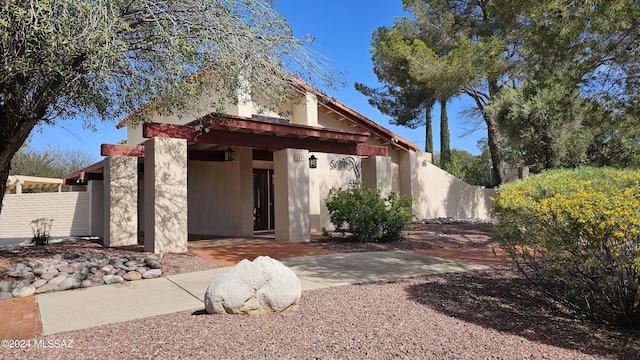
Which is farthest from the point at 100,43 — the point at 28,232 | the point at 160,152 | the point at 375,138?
the point at 28,232

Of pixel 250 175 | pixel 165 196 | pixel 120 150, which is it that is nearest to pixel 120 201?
pixel 120 150

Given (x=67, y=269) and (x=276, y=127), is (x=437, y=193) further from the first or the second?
(x=67, y=269)

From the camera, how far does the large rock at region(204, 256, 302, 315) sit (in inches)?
181

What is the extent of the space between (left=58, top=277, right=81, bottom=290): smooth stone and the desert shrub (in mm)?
6058

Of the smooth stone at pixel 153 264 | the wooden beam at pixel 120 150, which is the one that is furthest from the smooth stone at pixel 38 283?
the wooden beam at pixel 120 150

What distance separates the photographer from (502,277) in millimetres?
6562

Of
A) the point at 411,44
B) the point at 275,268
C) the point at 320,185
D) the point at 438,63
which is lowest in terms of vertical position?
the point at 275,268

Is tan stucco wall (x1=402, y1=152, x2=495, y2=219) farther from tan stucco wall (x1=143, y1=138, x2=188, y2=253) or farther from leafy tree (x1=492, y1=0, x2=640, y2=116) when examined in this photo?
tan stucco wall (x1=143, y1=138, x2=188, y2=253)

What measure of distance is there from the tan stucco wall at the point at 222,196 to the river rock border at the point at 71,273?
5.54m

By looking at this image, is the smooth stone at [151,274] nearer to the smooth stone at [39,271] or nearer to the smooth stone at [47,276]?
the smooth stone at [47,276]

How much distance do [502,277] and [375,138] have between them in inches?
410

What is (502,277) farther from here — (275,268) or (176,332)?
(176,332)

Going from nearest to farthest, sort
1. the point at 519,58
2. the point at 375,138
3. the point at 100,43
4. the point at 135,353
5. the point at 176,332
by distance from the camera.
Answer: the point at 135,353
the point at 176,332
the point at 100,43
the point at 519,58
the point at 375,138

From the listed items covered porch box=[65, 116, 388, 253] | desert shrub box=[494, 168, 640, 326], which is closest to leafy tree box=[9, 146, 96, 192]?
covered porch box=[65, 116, 388, 253]
